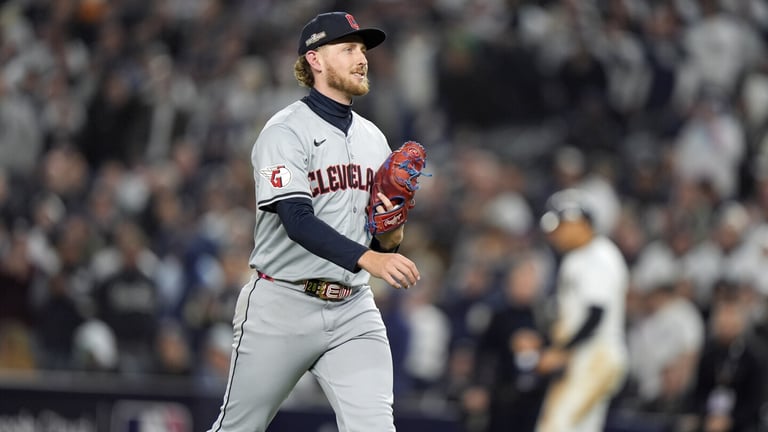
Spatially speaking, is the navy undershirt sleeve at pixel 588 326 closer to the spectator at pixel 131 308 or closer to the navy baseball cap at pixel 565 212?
the navy baseball cap at pixel 565 212

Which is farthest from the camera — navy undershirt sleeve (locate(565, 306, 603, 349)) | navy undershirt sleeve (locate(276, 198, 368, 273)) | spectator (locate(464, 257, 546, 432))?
spectator (locate(464, 257, 546, 432))

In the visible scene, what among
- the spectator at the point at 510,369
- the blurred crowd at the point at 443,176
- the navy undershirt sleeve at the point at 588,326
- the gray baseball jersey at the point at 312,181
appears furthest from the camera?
the blurred crowd at the point at 443,176

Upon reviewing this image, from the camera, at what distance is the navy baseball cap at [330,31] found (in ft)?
17.7

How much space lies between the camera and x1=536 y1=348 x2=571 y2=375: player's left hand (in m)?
8.55

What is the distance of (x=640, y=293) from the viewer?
11727 mm

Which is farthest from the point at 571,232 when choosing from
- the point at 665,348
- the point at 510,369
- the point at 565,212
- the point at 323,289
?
the point at 323,289

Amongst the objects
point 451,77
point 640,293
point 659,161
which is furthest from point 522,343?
point 451,77

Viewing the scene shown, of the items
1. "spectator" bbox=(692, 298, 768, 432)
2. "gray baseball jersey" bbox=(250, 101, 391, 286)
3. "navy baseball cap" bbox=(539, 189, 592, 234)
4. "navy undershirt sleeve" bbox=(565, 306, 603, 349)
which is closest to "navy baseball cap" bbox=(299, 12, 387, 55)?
"gray baseball jersey" bbox=(250, 101, 391, 286)

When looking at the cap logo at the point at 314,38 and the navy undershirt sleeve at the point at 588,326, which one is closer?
the cap logo at the point at 314,38

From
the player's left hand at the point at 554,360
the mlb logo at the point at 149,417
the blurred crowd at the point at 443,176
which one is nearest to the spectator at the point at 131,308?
the blurred crowd at the point at 443,176

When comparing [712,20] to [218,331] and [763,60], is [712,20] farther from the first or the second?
[218,331]

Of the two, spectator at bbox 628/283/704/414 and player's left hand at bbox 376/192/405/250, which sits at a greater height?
→ player's left hand at bbox 376/192/405/250

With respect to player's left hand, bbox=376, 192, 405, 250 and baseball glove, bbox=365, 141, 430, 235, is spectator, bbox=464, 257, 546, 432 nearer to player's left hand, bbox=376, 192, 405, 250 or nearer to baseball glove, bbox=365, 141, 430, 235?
player's left hand, bbox=376, 192, 405, 250

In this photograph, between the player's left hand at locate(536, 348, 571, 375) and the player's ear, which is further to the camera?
the player's left hand at locate(536, 348, 571, 375)
